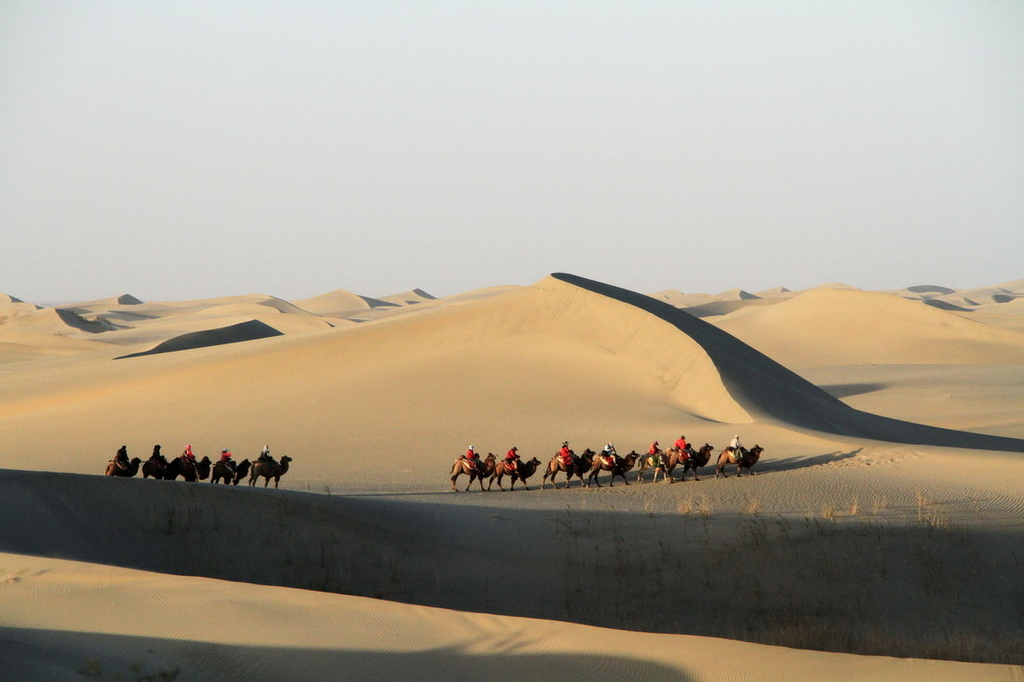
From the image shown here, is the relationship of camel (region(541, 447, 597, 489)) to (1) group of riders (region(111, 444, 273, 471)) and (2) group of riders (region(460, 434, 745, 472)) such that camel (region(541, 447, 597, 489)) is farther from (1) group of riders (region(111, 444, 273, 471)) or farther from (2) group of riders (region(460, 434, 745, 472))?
(1) group of riders (region(111, 444, 273, 471))

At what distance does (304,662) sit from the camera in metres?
7.15

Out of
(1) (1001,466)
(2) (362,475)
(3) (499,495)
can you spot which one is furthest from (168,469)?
(1) (1001,466)

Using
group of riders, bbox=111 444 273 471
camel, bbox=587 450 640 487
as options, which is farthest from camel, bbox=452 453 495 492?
group of riders, bbox=111 444 273 471

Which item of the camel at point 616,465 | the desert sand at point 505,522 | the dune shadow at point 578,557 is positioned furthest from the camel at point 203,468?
the camel at point 616,465

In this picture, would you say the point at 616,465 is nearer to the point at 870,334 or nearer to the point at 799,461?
the point at 799,461

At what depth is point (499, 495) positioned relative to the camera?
17766 millimetres

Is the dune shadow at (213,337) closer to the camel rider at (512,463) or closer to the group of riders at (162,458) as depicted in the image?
the group of riders at (162,458)

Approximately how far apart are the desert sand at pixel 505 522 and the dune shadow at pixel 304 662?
1.0 inches

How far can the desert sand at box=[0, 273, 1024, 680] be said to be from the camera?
7.55 meters

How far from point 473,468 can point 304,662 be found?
1141cm

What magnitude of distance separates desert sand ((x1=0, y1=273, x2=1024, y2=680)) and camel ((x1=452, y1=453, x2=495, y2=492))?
0.96m

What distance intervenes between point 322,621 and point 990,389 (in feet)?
123

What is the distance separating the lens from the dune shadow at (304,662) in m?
6.84

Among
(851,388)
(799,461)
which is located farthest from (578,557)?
(851,388)
